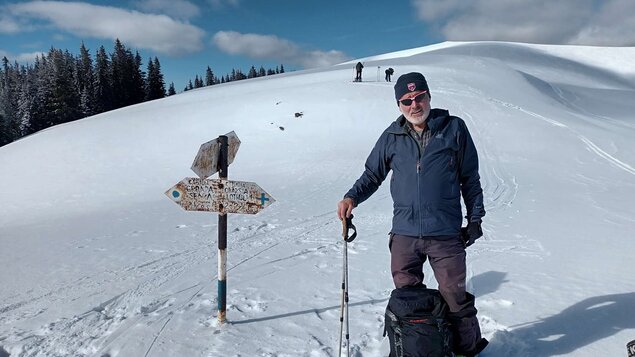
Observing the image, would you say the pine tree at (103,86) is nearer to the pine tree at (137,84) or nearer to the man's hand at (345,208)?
the pine tree at (137,84)

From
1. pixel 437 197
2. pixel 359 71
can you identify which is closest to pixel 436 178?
pixel 437 197

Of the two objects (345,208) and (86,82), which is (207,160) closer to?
(345,208)

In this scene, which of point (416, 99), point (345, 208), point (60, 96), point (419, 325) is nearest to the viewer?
point (419, 325)

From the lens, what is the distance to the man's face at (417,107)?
9.88 feet

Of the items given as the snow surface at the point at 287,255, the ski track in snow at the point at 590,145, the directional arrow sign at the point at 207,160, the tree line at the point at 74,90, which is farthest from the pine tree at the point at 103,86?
the directional arrow sign at the point at 207,160

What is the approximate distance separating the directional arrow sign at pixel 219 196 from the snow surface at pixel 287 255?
1.21 m

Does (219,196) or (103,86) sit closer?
(219,196)

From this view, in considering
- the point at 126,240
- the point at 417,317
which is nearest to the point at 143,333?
the point at 417,317

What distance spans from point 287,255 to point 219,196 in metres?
2.65

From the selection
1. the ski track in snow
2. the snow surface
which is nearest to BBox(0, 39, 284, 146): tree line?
the snow surface

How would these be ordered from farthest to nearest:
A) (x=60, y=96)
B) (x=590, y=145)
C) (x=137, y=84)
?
1. (x=137, y=84)
2. (x=60, y=96)
3. (x=590, y=145)

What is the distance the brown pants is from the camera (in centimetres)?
300

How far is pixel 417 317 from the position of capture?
292 cm

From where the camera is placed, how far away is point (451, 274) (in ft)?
9.86
